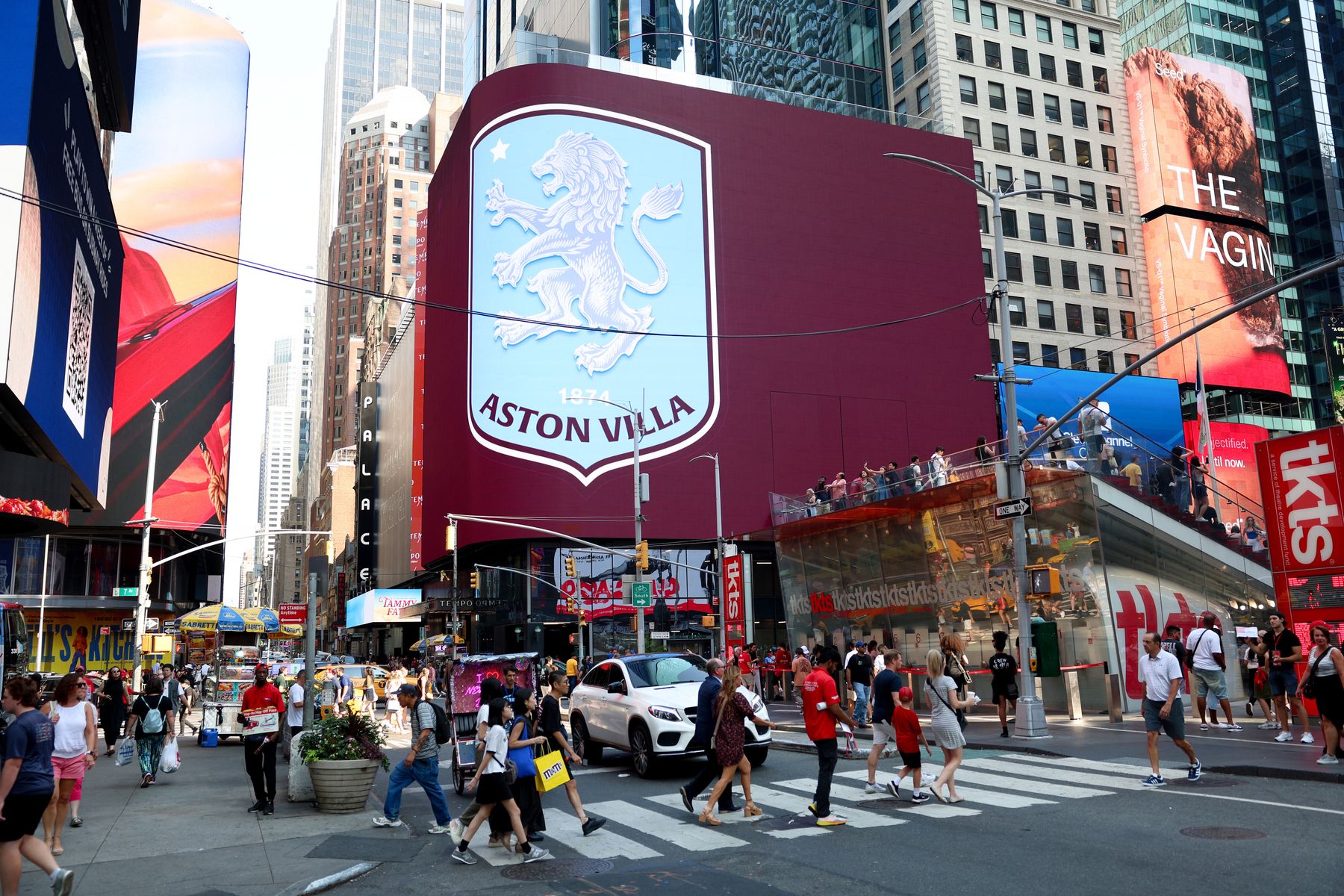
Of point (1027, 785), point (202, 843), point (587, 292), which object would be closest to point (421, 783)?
point (202, 843)

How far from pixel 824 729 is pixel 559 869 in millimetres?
3332

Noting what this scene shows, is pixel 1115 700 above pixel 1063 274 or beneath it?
beneath

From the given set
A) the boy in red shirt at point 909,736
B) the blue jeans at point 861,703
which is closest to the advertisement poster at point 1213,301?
the blue jeans at point 861,703

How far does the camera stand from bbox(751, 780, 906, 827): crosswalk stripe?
11594 millimetres

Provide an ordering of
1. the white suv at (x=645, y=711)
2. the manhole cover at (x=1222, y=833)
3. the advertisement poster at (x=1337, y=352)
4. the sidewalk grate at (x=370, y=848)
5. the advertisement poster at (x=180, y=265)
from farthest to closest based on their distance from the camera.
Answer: the advertisement poster at (x=1337, y=352) < the advertisement poster at (x=180, y=265) < the white suv at (x=645, y=711) < the sidewalk grate at (x=370, y=848) < the manhole cover at (x=1222, y=833)

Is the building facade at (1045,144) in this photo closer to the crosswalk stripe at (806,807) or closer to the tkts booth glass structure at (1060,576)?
the tkts booth glass structure at (1060,576)

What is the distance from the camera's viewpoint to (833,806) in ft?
42.2

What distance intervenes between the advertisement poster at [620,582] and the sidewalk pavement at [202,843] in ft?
120

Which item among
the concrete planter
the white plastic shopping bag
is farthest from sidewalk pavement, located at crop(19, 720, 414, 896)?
the white plastic shopping bag

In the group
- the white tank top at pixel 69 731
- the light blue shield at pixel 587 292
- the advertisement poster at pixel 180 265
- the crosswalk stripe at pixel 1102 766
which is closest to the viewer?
the white tank top at pixel 69 731

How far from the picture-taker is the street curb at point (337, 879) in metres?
9.30

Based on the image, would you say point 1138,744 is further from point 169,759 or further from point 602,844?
point 169,759

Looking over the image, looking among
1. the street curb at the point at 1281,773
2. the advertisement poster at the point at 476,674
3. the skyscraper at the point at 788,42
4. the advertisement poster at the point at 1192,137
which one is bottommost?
the street curb at the point at 1281,773

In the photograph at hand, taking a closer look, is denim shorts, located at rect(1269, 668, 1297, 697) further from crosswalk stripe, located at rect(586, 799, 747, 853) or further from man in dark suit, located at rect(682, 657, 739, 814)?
crosswalk stripe, located at rect(586, 799, 747, 853)
